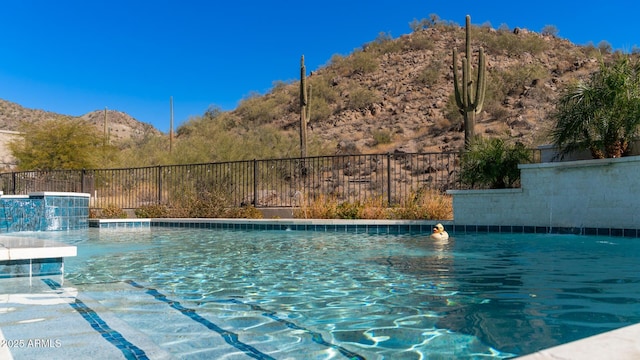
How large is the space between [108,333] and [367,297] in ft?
6.01

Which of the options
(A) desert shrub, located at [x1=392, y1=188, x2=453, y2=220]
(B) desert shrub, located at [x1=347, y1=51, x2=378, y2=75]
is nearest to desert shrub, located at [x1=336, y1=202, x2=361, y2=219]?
(A) desert shrub, located at [x1=392, y1=188, x2=453, y2=220]

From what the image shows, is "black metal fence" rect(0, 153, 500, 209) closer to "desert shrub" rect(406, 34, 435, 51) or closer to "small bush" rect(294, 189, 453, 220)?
"small bush" rect(294, 189, 453, 220)

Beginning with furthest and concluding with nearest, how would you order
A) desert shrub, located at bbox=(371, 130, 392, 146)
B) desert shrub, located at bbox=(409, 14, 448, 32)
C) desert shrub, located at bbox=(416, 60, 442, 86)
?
desert shrub, located at bbox=(409, 14, 448, 32)
desert shrub, located at bbox=(416, 60, 442, 86)
desert shrub, located at bbox=(371, 130, 392, 146)

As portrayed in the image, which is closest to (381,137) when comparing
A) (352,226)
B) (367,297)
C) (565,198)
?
(352,226)

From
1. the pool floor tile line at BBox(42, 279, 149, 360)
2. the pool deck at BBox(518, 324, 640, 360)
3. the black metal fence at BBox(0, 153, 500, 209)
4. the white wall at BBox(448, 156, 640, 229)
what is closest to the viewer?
the pool deck at BBox(518, 324, 640, 360)

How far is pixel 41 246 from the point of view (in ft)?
14.4

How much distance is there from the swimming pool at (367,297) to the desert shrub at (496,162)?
2.75 meters

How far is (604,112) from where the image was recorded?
8.09 metres

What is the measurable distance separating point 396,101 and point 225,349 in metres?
29.9

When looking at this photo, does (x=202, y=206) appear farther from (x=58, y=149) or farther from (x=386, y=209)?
(x=58, y=149)

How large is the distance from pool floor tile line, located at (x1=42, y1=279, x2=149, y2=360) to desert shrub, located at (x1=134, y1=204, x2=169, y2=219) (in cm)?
1066

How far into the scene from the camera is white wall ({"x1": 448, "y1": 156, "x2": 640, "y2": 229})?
790 centimetres

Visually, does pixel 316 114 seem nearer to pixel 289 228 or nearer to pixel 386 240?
pixel 289 228

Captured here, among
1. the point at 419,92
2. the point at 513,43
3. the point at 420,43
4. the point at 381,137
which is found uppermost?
the point at 420,43
